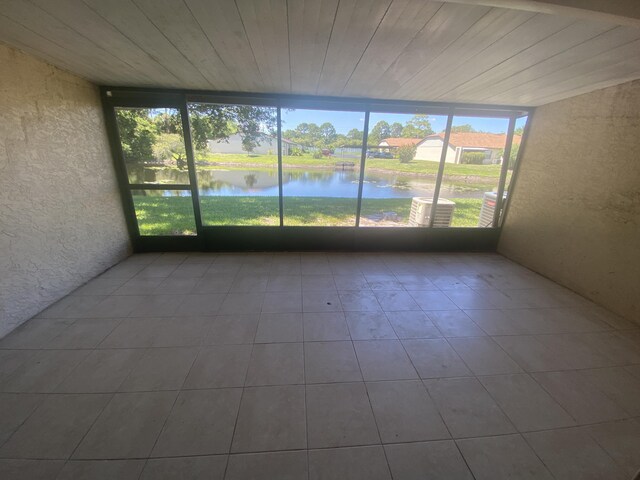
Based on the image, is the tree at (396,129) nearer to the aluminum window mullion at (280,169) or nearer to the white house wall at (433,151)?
the white house wall at (433,151)

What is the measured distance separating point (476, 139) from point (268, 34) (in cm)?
361

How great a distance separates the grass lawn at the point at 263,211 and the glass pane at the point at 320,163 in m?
0.02

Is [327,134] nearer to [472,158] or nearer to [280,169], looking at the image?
[280,169]

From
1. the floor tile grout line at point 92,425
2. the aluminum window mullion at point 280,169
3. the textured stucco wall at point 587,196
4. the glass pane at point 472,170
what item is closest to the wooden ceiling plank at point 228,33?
the aluminum window mullion at point 280,169

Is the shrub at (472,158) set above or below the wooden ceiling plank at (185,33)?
below

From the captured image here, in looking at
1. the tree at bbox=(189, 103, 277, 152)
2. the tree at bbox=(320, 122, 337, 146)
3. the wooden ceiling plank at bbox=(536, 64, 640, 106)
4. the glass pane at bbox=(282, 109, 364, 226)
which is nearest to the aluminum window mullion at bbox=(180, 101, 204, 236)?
the tree at bbox=(189, 103, 277, 152)

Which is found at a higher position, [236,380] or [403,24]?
[403,24]

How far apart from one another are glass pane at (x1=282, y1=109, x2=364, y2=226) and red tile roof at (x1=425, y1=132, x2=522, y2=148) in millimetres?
1317

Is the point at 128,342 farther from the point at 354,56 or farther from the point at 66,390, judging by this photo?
the point at 354,56

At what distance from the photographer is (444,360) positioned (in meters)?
1.92

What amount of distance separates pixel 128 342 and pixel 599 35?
398cm

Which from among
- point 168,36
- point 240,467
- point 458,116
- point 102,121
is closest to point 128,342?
point 240,467

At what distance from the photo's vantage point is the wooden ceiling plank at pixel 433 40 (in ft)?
4.59

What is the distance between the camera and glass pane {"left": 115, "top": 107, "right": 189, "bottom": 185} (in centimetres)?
336
